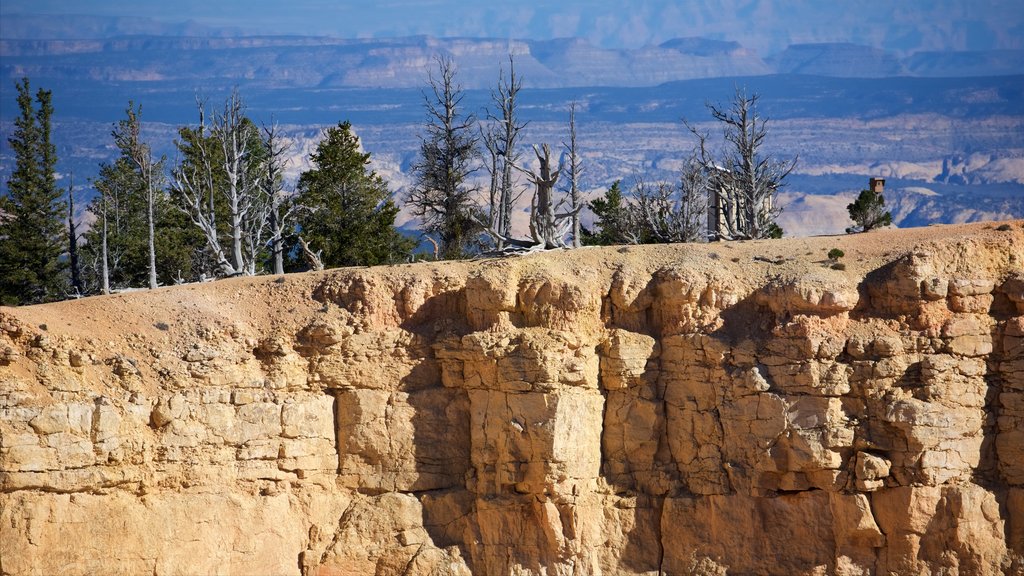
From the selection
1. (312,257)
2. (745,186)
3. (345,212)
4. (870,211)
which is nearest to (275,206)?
(345,212)

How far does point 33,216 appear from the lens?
6725cm

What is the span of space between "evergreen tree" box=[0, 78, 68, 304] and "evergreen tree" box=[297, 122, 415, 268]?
14008 millimetres

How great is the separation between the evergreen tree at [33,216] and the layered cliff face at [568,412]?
85.8 ft

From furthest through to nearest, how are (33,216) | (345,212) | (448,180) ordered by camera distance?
(33,216), (448,180), (345,212)

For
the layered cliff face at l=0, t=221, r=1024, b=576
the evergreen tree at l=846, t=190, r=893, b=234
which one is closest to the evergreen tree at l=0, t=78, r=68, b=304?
the layered cliff face at l=0, t=221, r=1024, b=576

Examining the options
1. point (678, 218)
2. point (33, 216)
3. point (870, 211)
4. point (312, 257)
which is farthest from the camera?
point (33, 216)

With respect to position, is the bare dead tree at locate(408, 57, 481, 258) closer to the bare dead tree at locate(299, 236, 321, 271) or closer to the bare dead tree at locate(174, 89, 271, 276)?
the bare dead tree at locate(299, 236, 321, 271)

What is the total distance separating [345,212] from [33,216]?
61.0 feet

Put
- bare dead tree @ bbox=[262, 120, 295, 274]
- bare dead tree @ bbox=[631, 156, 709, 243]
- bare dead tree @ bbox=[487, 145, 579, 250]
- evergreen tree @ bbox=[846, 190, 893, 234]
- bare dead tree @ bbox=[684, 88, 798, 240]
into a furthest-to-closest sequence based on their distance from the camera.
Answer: bare dead tree @ bbox=[262, 120, 295, 274], bare dead tree @ bbox=[631, 156, 709, 243], evergreen tree @ bbox=[846, 190, 893, 234], bare dead tree @ bbox=[684, 88, 798, 240], bare dead tree @ bbox=[487, 145, 579, 250]

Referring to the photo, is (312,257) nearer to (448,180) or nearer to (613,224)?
(448,180)

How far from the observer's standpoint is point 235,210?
52844 millimetres

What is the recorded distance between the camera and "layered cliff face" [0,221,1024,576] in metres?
39.3

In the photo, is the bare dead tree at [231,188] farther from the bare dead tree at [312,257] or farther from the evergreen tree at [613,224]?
the evergreen tree at [613,224]

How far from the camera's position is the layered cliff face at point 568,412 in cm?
3928
